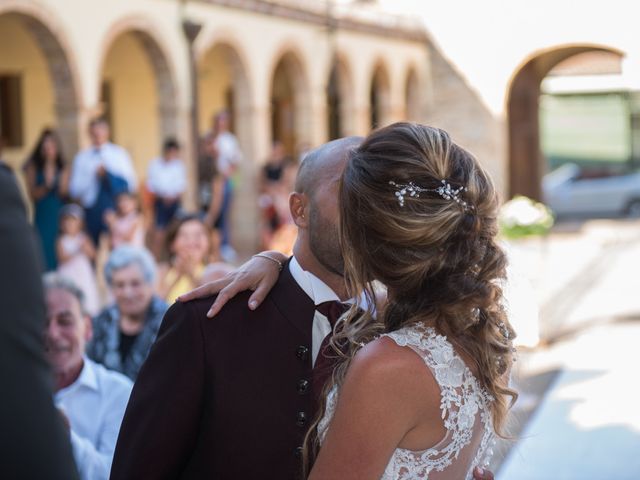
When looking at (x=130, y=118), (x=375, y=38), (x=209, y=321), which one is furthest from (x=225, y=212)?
(x=209, y=321)

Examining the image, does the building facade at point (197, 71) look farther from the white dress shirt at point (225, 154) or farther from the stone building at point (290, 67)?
the white dress shirt at point (225, 154)

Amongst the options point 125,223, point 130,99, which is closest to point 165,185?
point 125,223

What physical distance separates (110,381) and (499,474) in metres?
2.99

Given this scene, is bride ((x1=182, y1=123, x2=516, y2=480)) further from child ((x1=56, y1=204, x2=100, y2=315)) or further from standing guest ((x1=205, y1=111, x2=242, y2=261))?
standing guest ((x1=205, y1=111, x2=242, y2=261))

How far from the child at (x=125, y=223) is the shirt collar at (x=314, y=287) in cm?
867

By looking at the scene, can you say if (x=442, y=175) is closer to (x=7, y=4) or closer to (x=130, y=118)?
(x=7, y=4)

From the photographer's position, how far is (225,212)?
1459cm

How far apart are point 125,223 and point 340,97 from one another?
1073 cm

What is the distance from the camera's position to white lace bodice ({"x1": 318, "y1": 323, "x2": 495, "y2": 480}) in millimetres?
1970

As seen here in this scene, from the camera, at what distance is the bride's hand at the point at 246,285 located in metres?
2.24

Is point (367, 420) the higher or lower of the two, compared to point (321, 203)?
lower

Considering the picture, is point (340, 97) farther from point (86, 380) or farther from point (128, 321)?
point (86, 380)

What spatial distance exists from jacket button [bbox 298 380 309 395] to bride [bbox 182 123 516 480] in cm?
10

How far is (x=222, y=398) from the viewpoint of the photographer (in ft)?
7.19
